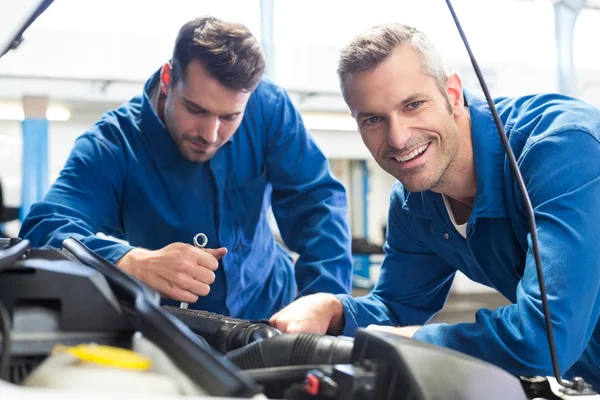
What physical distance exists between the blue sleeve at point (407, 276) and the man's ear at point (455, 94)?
9.7 inches

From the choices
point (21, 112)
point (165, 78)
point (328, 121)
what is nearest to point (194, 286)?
point (165, 78)

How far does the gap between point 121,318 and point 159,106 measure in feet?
4.09

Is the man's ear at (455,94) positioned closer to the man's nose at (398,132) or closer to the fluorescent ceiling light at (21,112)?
the man's nose at (398,132)

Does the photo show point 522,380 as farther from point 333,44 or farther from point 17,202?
point 333,44

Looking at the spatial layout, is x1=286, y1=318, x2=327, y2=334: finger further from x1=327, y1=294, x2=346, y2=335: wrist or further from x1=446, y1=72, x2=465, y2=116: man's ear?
x1=446, y1=72, x2=465, y2=116: man's ear

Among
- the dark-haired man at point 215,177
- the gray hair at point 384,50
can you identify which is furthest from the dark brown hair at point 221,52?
the gray hair at point 384,50

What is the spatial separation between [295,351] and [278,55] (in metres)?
4.11

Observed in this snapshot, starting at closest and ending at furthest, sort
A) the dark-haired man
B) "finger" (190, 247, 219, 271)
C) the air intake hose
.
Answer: the air intake hose < "finger" (190, 247, 219, 271) < the dark-haired man

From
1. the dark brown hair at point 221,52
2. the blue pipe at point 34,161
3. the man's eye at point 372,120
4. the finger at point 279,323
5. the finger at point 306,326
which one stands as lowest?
the blue pipe at point 34,161

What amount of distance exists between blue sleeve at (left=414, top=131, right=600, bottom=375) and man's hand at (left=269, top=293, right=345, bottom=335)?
0.58 feet

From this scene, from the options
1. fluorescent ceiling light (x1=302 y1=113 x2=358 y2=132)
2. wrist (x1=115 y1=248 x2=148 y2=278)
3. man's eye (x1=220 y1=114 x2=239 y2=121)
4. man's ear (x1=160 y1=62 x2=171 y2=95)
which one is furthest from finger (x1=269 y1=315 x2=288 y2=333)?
fluorescent ceiling light (x1=302 y1=113 x2=358 y2=132)

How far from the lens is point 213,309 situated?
1.67 m

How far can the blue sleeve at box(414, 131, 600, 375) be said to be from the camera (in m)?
0.86

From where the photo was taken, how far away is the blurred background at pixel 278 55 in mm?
3930
